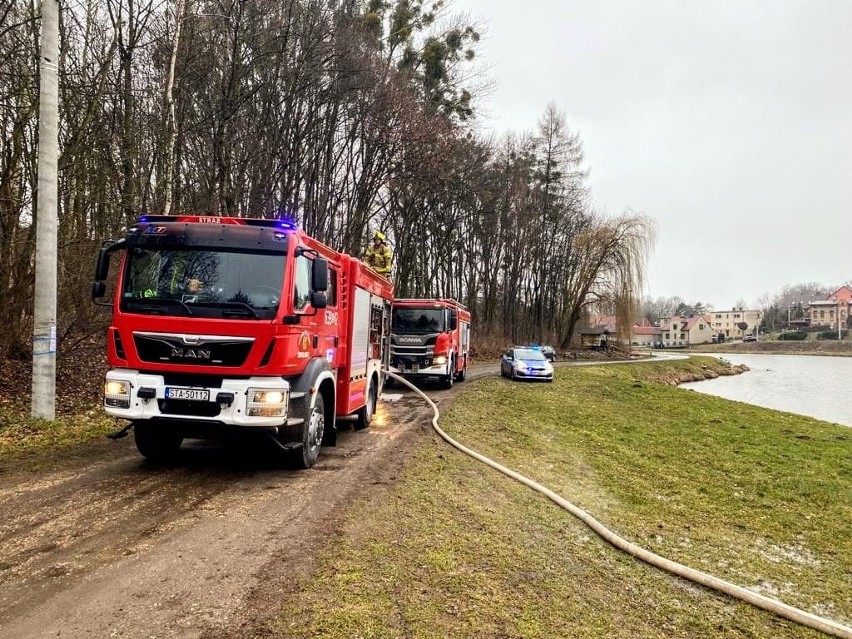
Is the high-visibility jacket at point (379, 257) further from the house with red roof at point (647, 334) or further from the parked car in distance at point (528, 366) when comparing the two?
the house with red roof at point (647, 334)

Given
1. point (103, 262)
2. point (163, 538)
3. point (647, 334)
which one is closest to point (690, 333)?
point (647, 334)

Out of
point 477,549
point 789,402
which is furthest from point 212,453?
point 789,402

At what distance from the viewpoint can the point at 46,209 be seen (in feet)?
26.7

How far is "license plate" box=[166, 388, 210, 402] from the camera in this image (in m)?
5.58

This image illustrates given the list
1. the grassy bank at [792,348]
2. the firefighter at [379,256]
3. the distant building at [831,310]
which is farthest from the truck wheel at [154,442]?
the distant building at [831,310]

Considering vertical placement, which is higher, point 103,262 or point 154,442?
point 103,262

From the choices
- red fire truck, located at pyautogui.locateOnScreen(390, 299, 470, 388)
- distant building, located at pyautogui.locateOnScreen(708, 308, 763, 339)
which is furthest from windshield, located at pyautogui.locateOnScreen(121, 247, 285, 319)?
distant building, located at pyautogui.locateOnScreen(708, 308, 763, 339)

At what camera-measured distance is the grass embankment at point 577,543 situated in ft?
11.3

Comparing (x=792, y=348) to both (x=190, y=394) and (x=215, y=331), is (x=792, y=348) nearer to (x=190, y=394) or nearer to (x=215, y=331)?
(x=215, y=331)

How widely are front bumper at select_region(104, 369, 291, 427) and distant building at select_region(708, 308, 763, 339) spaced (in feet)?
466

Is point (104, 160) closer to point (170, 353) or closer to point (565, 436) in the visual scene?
point (170, 353)

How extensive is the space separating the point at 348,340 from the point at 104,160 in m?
7.22

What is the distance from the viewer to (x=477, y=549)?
448cm

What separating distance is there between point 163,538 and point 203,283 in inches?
105
